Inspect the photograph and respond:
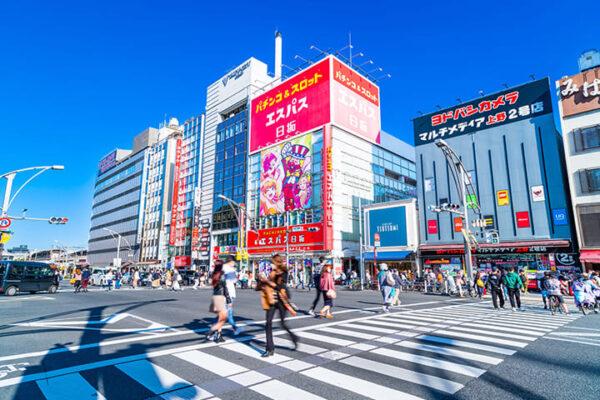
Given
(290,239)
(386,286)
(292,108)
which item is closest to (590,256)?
(386,286)

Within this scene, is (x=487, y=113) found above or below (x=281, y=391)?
above

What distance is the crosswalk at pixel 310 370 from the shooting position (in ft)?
14.1

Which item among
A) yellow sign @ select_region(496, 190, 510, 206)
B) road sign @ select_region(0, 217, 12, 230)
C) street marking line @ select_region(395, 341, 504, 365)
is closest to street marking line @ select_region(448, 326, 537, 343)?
street marking line @ select_region(395, 341, 504, 365)

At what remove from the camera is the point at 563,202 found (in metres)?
26.2

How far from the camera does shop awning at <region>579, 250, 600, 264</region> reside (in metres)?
23.5

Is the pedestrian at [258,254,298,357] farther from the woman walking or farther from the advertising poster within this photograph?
the advertising poster

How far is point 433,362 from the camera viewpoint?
5.65 metres

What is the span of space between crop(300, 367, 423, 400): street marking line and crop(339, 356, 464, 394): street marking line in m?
0.52

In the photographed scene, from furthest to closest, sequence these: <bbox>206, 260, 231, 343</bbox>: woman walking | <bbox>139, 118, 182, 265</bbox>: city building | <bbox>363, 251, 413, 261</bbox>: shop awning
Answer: <bbox>139, 118, 182, 265</bbox>: city building
<bbox>363, 251, 413, 261</bbox>: shop awning
<bbox>206, 260, 231, 343</bbox>: woman walking

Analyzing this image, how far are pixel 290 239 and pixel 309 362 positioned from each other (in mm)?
37064

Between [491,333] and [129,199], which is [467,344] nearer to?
[491,333]

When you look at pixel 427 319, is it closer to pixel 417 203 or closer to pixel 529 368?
pixel 529 368

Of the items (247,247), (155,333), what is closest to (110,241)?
(247,247)

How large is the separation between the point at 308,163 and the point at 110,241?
72.3 metres
